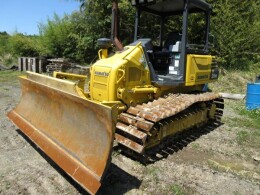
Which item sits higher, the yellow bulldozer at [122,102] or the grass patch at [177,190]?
the yellow bulldozer at [122,102]

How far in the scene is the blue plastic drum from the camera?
815cm

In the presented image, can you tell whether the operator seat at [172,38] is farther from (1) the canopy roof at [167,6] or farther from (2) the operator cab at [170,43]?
(1) the canopy roof at [167,6]

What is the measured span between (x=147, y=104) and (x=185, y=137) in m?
1.22

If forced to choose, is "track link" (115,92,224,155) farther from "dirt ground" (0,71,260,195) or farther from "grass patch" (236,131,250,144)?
A: "grass patch" (236,131,250,144)

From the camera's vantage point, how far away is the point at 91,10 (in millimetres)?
15734

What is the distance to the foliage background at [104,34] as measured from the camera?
1331 centimetres

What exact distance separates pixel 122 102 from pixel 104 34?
11844mm

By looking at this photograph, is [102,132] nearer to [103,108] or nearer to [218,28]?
[103,108]

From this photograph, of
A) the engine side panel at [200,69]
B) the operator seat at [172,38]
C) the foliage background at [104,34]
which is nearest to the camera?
the engine side panel at [200,69]

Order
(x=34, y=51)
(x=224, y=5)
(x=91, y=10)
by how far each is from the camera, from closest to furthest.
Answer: (x=224, y=5) < (x=91, y=10) < (x=34, y=51)

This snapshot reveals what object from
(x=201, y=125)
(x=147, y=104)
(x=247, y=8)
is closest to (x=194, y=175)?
(x=147, y=104)

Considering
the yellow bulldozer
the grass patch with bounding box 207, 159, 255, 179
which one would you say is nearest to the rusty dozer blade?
the yellow bulldozer

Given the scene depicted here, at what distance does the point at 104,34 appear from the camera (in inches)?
634

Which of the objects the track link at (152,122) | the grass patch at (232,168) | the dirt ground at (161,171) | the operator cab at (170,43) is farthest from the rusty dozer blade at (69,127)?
the grass patch at (232,168)
